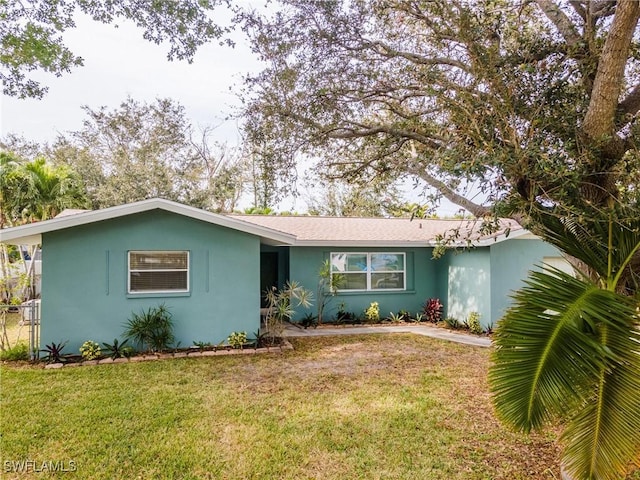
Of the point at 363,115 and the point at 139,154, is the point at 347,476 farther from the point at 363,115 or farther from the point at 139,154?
the point at 139,154

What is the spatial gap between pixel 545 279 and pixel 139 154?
25675 mm

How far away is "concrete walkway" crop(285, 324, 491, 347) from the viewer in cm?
1061

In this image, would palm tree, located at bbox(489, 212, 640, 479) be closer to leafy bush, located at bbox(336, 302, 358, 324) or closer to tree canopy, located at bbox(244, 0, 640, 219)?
tree canopy, located at bbox(244, 0, 640, 219)

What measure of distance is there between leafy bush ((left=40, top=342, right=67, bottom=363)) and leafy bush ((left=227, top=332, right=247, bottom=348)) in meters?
3.48

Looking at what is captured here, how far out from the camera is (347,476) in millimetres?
3936

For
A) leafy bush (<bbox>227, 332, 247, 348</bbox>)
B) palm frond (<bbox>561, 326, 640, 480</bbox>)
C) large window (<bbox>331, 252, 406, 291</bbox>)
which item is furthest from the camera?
large window (<bbox>331, 252, 406, 291</bbox>)

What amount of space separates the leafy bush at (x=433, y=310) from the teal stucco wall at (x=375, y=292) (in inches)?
10.9

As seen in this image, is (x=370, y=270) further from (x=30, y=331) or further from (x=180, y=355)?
(x=30, y=331)

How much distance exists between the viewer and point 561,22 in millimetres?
5180

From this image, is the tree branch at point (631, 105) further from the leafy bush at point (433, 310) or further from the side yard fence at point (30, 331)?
the side yard fence at point (30, 331)

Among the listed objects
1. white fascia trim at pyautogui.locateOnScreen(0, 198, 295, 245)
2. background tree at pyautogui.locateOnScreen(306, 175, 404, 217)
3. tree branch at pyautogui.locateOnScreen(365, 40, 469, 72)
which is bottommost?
white fascia trim at pyautogui.locateOnScreen(0, 198, 295, 245)

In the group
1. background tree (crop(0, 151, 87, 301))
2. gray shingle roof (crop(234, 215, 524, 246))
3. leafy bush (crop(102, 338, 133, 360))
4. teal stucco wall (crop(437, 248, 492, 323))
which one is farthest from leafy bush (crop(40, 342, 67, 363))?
teal stucco wall (crop(437, 248, 492, 323))

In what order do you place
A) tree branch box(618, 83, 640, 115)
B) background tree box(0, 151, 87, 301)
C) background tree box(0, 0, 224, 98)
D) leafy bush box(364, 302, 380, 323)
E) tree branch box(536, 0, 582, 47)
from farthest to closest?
background tree box(0, 151, 87, 301), leafy bush box(364, 302, 380, 323), background tree box(0, 0, 224, 98), tree branch box(536, 0, 582, 47), tree branch box(618, 83, 640, 115)

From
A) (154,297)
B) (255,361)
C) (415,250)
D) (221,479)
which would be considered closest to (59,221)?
(154,297)
